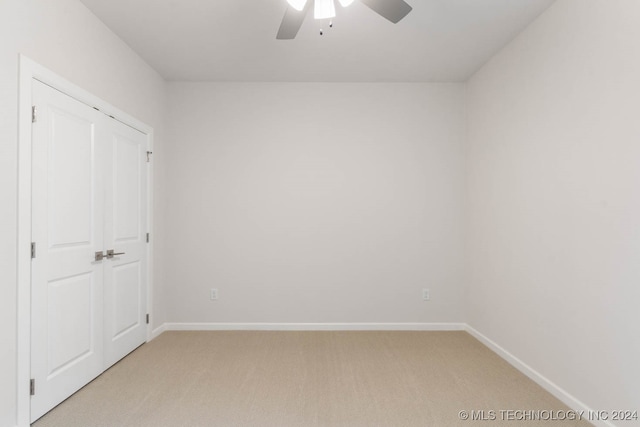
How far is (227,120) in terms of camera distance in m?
4.25

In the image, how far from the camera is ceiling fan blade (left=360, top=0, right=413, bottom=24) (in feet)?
6.52

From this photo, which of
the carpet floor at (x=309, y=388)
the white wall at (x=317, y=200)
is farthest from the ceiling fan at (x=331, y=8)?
the carpet floor at (x=309, y=388)

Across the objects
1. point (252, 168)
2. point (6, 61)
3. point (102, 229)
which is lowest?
point (102, 229)

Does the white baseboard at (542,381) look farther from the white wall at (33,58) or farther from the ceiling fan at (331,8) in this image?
the white wall at (33,58)

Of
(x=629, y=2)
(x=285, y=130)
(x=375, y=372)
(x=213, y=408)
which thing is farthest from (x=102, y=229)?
(x=629, y=2)

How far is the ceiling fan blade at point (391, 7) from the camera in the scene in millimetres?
1988

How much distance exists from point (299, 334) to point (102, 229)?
2220 mm

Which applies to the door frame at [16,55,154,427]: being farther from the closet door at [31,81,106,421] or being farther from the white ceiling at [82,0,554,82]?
the white ceiling at [82,0,554,82]

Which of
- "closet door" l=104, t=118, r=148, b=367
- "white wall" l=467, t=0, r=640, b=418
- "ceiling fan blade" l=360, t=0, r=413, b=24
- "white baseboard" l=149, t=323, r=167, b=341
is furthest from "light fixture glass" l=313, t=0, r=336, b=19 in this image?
"white baseboard" l=149, t=323, r=167, b=341

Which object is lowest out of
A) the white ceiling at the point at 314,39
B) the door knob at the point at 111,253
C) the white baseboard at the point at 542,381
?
the white baseboard at the point at 542,381

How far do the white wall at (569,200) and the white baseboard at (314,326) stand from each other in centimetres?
63

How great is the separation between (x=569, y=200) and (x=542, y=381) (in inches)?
53.6

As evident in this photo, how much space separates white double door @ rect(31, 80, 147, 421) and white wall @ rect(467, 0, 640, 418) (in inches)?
135

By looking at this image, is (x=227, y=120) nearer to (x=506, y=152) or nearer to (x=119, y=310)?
(x=119, y=310)
